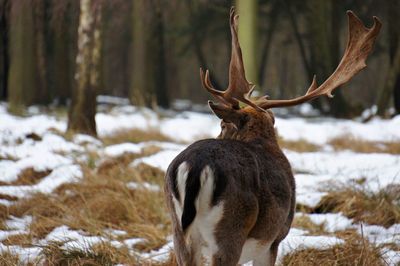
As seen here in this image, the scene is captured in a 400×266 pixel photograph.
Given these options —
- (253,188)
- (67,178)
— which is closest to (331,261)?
(253,188)

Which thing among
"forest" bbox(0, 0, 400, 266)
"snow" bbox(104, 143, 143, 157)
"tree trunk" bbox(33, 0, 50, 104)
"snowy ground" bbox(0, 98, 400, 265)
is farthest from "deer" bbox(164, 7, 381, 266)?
"tree trunk" bbox(33, 0, 50, 104)

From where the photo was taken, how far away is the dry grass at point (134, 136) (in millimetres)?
9906

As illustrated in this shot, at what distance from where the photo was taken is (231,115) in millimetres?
3504

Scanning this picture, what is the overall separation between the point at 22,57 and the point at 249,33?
790 cm

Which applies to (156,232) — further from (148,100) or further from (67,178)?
(148,100)

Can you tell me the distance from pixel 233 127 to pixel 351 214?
87.8 inches

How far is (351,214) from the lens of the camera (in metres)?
5.38

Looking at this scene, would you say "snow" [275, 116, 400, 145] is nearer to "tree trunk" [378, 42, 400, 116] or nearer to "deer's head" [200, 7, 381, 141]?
"tree trunk" [378, 42, 400, 116]

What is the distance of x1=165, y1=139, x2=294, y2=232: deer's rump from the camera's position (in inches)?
105

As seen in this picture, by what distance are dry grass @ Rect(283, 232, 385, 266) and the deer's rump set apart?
1.09 m

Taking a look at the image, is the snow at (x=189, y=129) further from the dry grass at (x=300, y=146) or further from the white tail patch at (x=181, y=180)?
the white tail patch at (x=181, y=180)

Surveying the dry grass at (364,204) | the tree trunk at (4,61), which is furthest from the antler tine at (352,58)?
the tree trunk at (4,61)

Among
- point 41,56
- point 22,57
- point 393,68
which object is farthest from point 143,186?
point 41,56

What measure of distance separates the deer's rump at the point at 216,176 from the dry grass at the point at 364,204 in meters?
2.35
